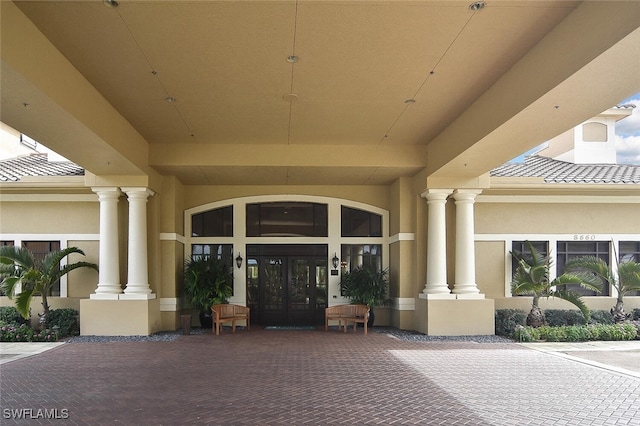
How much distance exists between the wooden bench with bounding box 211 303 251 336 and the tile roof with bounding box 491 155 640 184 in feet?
27.9

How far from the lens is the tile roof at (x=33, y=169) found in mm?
15961

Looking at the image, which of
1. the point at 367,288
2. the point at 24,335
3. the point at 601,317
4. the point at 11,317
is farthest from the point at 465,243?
the point at 11,317

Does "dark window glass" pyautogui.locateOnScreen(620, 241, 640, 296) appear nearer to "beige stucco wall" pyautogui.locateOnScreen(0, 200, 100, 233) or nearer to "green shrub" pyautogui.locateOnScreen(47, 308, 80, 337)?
"beige stucco wall" pyautogui.locateOnScreen(0, 200, 100, 233)

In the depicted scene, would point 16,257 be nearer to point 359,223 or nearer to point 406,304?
point 359,223

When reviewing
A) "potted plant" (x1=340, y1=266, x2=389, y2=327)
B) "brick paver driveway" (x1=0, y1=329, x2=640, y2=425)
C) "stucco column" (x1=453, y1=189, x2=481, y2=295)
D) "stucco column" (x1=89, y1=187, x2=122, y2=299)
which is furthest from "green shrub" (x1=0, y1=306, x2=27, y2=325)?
"stucco column" (x1=453, y1=189, x2=481, y2=295)

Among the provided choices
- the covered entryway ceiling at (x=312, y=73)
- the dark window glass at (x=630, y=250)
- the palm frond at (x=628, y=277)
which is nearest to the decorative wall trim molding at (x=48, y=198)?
the covered entryway ceiling at (x=312, y=73)

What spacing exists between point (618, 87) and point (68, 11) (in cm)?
725

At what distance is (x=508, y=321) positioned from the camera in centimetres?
1460

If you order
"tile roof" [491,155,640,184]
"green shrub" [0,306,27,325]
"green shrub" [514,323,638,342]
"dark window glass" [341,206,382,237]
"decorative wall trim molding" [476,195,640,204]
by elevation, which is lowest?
"green shrub" [514,323,638,342]

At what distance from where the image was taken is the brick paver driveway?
6754 mm

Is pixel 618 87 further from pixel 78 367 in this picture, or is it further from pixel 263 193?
pixel 263 193

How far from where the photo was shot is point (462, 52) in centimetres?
852

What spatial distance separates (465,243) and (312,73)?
24.3 feet

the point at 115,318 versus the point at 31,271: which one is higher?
the point at 31,271
